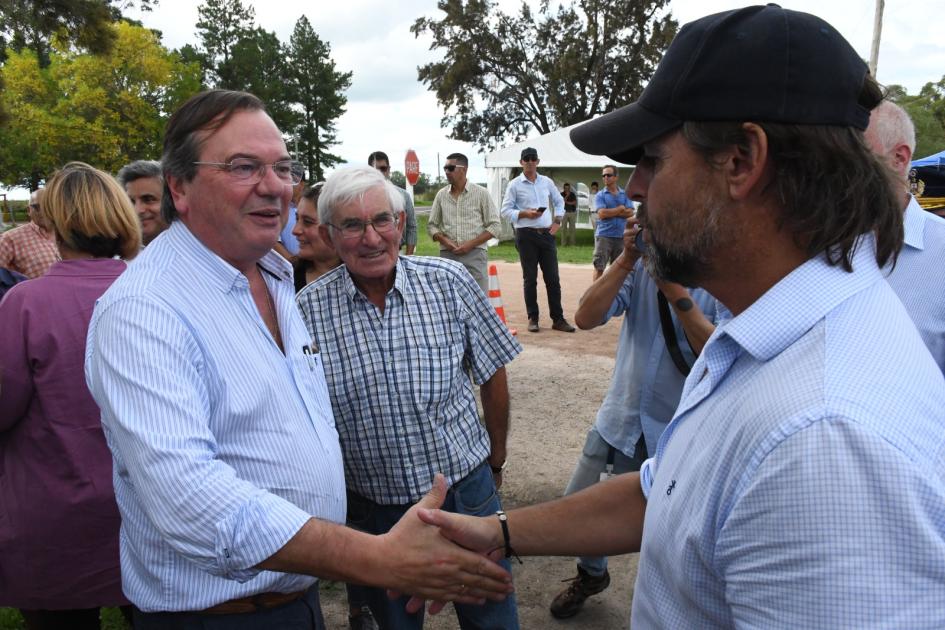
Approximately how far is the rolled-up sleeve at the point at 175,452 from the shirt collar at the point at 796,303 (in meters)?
1.05

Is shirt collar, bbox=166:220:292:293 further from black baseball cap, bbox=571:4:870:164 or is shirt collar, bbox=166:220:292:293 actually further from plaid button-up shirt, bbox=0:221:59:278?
plaid button-up shirt, bbox=0:221:59:278

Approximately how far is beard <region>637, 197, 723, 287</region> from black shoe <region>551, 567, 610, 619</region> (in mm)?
2593

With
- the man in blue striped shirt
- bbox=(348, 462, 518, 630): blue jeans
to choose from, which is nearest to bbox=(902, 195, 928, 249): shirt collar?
bbox=(348, 462, 518, 630): blue jeans

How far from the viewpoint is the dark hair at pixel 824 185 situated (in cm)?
118

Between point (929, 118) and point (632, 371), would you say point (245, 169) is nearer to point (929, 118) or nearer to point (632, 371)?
point (632, 371)

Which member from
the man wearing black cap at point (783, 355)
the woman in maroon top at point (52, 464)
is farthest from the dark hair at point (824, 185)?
the woman in maroon top at point (52, 464)

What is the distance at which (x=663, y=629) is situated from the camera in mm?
1282

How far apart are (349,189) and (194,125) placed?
31.9 inches

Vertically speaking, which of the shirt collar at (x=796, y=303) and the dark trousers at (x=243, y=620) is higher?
the shirt collar at (x=796, y=303)

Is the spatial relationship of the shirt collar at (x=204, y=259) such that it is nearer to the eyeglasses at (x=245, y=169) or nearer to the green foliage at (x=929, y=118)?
the eyeglasses at (x=245, y=169)

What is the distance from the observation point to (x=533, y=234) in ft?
31.0

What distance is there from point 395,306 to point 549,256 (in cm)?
718

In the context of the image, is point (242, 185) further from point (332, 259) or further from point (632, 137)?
point (332, 259)

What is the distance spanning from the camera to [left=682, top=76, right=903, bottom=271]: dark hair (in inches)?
46.5
